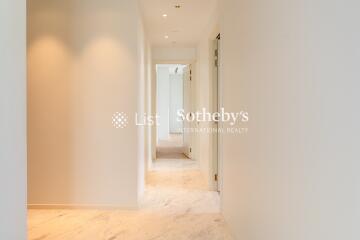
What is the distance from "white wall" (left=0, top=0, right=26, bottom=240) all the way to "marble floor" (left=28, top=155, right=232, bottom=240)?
142 cm

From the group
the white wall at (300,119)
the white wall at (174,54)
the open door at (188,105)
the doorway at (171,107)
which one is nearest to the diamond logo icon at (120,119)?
the white wall at (300,119)

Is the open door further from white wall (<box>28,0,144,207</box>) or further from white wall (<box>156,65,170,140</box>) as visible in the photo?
white wall (<box>156,65,170,140</box>)

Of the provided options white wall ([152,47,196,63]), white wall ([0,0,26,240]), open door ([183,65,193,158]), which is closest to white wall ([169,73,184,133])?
open door ([183,65,193,158])

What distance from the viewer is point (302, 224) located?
4.88 feet

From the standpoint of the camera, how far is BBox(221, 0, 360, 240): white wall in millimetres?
1117

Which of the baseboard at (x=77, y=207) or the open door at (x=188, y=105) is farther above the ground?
the open door at (x=188, y=105)

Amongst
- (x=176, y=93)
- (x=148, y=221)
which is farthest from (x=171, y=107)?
(x=148, y=221)

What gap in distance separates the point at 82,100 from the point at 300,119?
2.91 meters

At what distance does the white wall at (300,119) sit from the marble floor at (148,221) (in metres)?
0.75

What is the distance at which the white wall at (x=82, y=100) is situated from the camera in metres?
3.83

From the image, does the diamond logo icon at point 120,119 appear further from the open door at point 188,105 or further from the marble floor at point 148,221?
the open door at point 188,105

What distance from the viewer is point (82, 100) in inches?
152

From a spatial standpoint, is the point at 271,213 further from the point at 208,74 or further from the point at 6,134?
the point at 208,74

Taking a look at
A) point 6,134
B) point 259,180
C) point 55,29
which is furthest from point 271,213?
point 55,29
